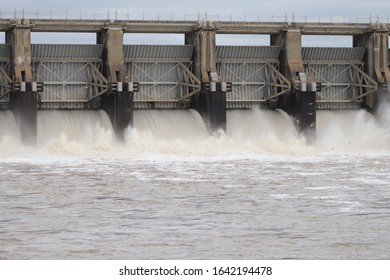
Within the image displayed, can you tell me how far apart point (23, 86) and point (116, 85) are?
457 centimetres

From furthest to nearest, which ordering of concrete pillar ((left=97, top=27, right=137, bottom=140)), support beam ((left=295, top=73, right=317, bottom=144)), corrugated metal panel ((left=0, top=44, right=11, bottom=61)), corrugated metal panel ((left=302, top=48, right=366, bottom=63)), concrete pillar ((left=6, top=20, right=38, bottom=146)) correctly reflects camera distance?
corrugated metal panel ((left=302, top=48, right=366, bottom=63)) → support beam ((left=295, top=73, right=317, bottom=144)) → corrugated metal panel ((left=0, top=44, right=11, bottom=61)) → concrete pillar ((left=97, top=27, right=137, bottom=140)) → concrete pillar ((left=6, top=20, right=38, bottom=146))

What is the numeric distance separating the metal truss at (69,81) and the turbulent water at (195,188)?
1.45 meters

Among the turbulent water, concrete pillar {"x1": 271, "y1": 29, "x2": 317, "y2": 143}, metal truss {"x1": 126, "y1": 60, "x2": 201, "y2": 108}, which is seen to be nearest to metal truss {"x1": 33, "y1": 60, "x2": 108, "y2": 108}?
the turbulent water

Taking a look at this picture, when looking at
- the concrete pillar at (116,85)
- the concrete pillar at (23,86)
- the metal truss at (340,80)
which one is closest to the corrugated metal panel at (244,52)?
the metal truss at (340,80)

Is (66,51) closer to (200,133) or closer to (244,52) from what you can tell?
(200,133)

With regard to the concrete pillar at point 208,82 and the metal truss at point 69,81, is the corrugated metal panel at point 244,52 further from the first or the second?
the metal truss at point 69,81

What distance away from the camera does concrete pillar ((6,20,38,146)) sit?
4922cm

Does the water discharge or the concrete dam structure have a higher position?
the concrete dam structure

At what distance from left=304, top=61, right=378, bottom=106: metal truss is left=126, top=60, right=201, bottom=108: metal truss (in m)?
7.43

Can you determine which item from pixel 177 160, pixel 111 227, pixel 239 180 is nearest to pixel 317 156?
pixel 177 160

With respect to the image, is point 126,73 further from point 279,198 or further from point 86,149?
point 279,198

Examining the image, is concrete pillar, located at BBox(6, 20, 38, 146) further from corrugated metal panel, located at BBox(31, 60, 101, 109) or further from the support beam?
the support beam

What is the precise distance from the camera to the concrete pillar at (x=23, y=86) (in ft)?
161

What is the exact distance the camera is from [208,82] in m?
53.5
